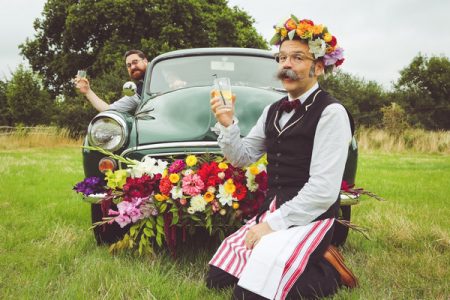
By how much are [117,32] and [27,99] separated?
537 cm

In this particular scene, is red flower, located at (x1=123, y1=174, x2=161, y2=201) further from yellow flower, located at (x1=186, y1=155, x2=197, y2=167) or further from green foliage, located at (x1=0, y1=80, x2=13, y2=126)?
green foliage, located at (x1=0, y1=80, x2=13, y2=126)

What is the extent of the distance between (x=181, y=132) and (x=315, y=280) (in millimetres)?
1269

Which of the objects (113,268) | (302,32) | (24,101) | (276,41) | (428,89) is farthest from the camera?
(428,89)

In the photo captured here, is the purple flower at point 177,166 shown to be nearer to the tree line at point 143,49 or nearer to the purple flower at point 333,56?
the purple flower at point 333,56

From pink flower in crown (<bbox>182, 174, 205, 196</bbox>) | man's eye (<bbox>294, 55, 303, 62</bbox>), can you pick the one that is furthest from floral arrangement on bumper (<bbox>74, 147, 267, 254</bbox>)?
man's eye (<bbox>294, 55, 303, 62</bbox>)

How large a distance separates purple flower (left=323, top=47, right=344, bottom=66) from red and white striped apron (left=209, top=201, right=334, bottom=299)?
789 millimetres

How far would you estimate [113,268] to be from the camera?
2.43 m

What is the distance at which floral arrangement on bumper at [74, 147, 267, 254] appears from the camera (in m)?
2.41

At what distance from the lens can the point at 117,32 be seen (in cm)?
2050

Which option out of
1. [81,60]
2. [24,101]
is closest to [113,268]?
[24,101]

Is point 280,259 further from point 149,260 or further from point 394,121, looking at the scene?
point 394,121

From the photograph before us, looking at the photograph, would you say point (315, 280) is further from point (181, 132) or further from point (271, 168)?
point (181, 132)

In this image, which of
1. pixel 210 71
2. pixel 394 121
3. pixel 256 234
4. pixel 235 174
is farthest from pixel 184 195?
pixel 394 121

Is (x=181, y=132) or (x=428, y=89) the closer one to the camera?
(x=181, y=132)
